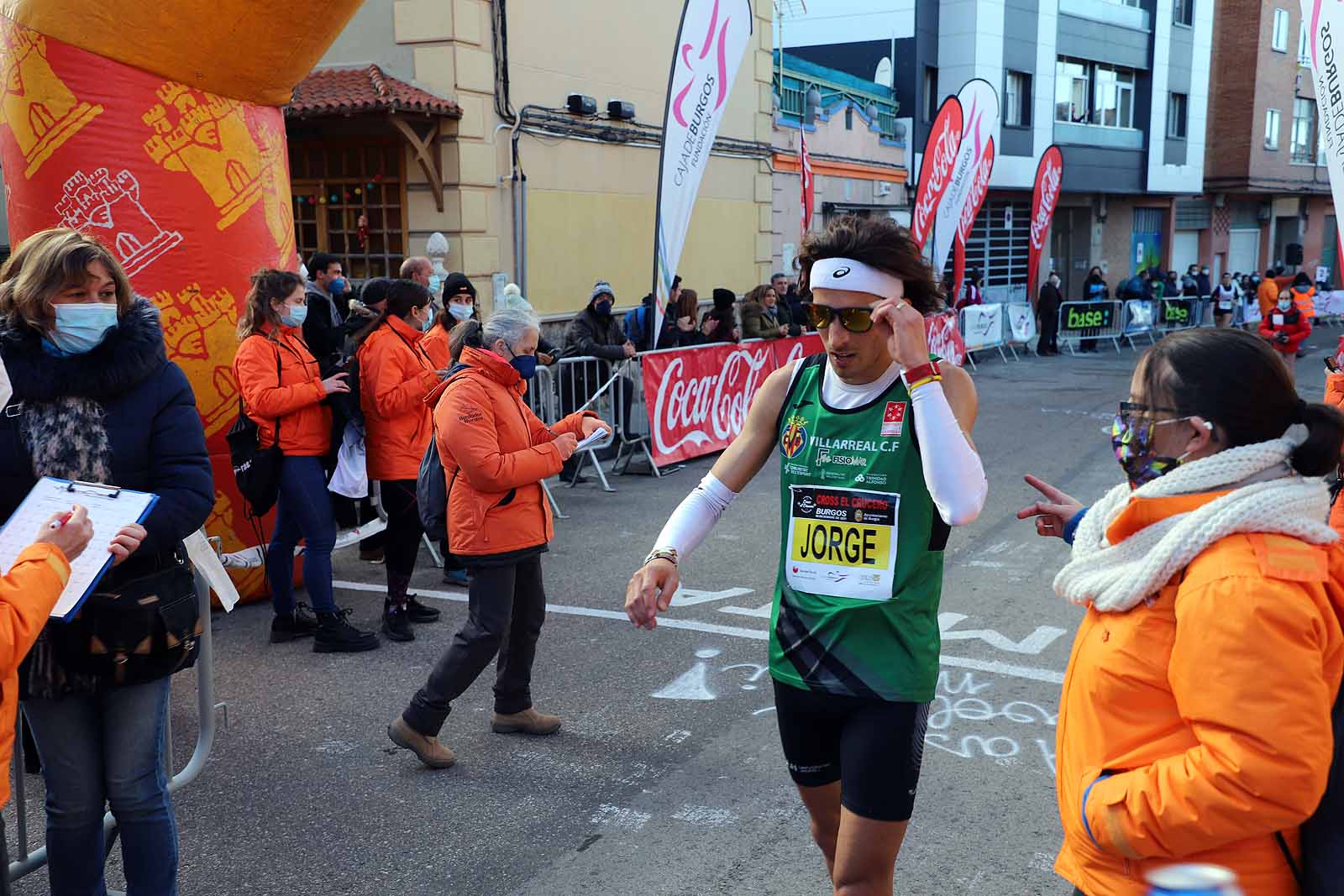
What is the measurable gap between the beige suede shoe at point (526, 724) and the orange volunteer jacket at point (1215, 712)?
126 inches

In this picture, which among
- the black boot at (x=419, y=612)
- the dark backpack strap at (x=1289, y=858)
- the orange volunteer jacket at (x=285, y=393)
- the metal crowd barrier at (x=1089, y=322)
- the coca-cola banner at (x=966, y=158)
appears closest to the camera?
the dark backpack strap at (x=1289, y=858)

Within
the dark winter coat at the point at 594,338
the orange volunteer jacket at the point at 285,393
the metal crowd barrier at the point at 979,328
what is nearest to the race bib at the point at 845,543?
the orange volunteer jacket at the point at 285,393

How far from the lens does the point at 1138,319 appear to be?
25.3m

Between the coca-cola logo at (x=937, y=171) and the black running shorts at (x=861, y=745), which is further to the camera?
the coca-cola logo at (x=937, y=171)

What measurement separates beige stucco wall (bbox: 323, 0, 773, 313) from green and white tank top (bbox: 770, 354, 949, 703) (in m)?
10.8

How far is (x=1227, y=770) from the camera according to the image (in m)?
1.67

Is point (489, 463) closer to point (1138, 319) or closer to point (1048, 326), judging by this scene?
point (1048, 326)

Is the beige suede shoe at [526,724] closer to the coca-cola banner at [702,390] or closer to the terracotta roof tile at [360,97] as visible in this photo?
the coca-cola banner at [702,390]

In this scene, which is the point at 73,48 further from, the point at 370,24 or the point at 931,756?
the point at 370,24

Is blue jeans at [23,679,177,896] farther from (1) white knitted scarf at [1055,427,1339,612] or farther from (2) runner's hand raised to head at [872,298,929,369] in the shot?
(1) white knitted scarf at [1055,427,1339,612]

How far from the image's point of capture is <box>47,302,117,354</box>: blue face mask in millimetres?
2957

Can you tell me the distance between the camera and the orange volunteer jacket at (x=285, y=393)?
584cm

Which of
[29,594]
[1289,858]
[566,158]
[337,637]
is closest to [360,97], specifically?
[566,158]

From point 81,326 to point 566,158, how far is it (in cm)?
1236
